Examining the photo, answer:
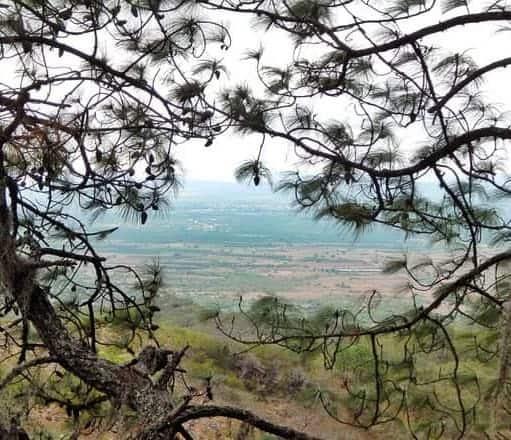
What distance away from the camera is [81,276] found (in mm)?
2232

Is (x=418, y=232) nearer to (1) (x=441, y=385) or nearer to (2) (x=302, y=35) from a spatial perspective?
(2) (x=302, y=35)

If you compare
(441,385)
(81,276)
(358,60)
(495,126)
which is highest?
(358,60)

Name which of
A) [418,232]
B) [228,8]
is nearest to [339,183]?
[418,232]

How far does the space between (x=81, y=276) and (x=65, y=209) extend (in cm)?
46

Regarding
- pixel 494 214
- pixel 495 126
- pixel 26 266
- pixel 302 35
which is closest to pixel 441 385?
pixel 494 214

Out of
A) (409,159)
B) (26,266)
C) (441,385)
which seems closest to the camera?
(26,266)

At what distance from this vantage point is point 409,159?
210 cm

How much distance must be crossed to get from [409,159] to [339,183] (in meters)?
0.27

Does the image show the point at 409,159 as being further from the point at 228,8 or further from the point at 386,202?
the point at 228,8

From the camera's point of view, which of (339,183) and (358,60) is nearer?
(358,60)

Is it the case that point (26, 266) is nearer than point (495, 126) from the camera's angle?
Yes

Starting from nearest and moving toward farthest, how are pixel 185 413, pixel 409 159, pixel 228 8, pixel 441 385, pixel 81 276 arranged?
1. pixel 185 413
2. pixel 228 8
3. pixel 409 159
4. pixel 81 276
5. pixel 441 385

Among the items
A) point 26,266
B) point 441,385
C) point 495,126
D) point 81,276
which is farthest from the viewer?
point 441,385

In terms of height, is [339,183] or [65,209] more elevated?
[339,183]
